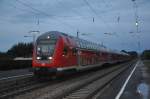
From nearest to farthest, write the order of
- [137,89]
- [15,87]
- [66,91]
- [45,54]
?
[66,91], [137,89], [15,87], [45,54]

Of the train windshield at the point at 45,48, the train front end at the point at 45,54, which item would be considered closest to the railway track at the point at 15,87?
the train front end at the point at 45,54

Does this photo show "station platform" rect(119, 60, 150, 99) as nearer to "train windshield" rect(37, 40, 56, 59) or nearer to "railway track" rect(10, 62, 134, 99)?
"railway track" rect(10, 62, 134, 99)

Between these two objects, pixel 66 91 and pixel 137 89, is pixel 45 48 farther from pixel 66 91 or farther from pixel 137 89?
pixel 137 89

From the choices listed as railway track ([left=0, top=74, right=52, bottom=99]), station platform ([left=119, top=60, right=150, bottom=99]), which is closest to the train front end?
railway track ([left=0, top=74, right=52, bottom=99])

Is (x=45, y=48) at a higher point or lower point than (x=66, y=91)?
higher

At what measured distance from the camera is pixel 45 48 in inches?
1014

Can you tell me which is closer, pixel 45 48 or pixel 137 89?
pixel 137 89

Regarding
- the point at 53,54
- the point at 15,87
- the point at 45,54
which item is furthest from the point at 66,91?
the point at 45,54

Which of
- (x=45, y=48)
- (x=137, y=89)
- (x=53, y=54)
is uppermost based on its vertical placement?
(x=45, y=48)

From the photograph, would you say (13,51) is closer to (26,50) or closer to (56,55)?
(26,50)

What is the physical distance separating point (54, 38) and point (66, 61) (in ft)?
6.48

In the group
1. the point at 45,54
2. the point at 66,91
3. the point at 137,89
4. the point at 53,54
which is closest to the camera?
the point at 66,91

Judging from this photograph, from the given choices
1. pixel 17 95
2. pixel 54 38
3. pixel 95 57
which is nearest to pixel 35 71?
pixel 54 38

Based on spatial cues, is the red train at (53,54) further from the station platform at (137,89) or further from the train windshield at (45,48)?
the station platform at (137,89)
